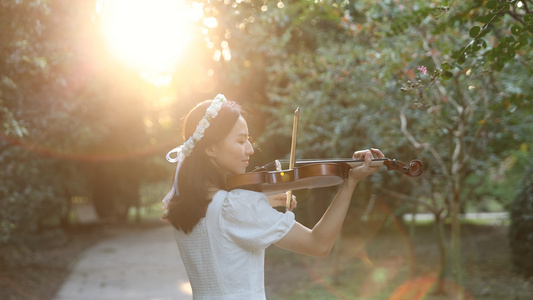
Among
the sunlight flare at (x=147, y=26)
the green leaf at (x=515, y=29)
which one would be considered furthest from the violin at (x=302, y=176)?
the sunlight flare at (x=147, y=26)

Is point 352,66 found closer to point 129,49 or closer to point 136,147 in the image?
point 129,49

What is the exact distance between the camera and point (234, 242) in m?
2.14

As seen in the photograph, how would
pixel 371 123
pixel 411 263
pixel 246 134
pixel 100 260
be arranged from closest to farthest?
pixel 246 134 < pixel 371 123 < pixel 411 263 < pixel 100 260

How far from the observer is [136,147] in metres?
20.9

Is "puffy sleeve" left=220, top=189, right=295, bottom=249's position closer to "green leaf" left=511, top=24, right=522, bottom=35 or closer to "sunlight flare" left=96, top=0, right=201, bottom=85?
"green leaf" left=511, top=24, right=522, bottom=35

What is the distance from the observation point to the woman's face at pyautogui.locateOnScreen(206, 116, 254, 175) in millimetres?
2260

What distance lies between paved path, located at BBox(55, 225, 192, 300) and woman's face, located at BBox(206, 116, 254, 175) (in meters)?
6.56

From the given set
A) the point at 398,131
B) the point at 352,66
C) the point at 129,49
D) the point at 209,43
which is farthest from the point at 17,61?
A: the point at 398,131

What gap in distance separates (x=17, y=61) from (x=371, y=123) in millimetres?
4585

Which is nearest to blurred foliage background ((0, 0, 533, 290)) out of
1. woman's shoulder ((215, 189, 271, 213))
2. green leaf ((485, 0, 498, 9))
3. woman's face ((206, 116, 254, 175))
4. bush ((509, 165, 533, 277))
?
green leaf ((485, 0, 498, 9))

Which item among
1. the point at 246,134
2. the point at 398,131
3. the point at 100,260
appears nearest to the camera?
the point at 246,134

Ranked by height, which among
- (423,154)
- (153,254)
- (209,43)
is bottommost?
(153,254)

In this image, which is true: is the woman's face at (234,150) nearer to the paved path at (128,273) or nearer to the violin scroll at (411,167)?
the violin scroll at (411,167)

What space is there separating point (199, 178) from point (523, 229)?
717 cm
